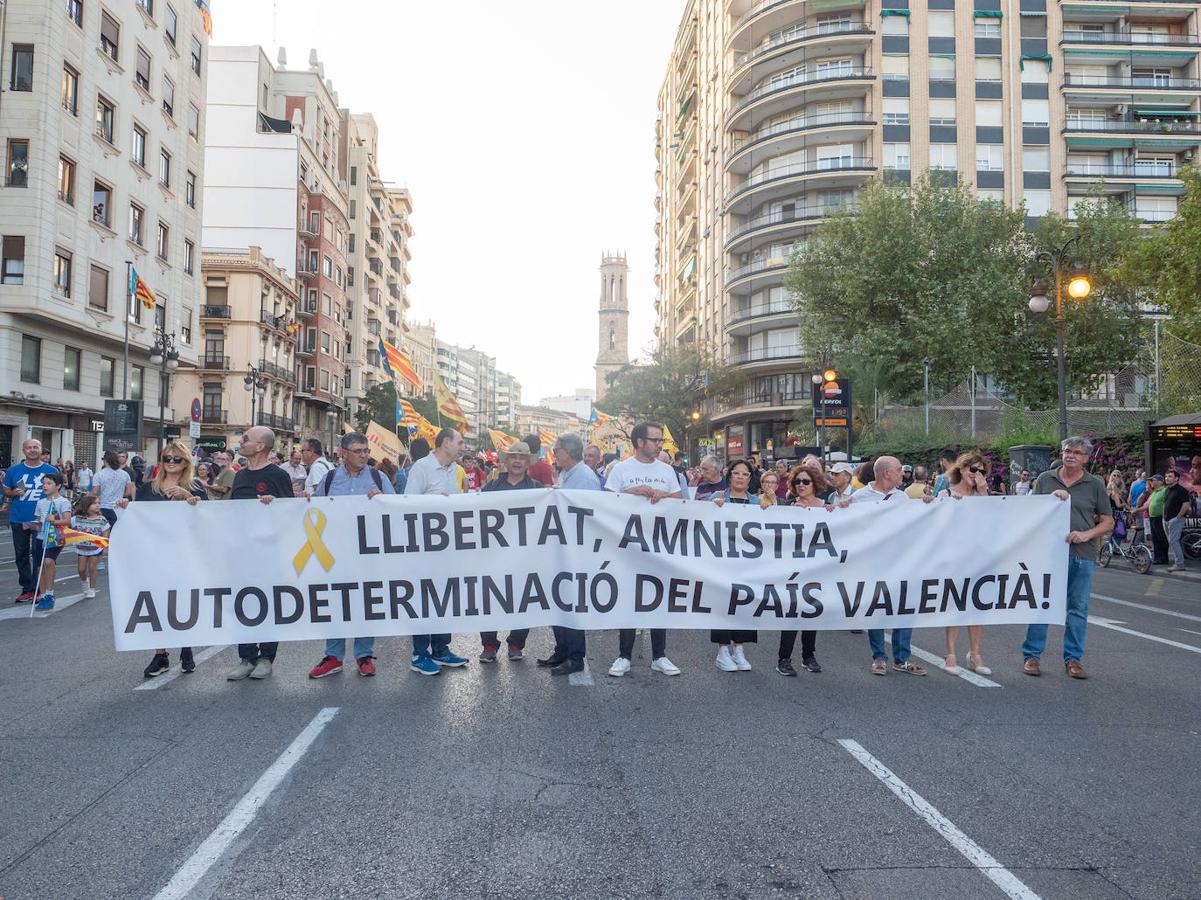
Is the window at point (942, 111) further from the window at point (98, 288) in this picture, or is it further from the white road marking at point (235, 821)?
the white road marking at point (235, 821)

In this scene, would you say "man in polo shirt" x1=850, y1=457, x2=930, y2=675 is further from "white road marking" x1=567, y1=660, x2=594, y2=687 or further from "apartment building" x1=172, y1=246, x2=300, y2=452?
"apartment building" x1=172, y1=246, x2=300, y2=452

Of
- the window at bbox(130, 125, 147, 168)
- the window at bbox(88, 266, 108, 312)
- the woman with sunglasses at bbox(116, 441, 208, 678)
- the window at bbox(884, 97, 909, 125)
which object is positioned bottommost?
the woman with sunglasses at bbox(116, 441, 208, 678)

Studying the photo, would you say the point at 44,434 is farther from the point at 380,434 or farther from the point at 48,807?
the point at 48,807

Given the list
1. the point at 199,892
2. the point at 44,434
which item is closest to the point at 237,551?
the point at 199,892

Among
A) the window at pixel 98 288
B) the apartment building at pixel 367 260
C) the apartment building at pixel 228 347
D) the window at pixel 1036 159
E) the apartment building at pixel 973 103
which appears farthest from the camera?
A: the apartment building at pixel 367 260

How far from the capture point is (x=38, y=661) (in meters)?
7.37

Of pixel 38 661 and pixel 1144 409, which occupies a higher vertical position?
pixel 1144 409

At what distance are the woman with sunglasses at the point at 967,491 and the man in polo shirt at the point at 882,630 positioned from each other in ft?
0.92

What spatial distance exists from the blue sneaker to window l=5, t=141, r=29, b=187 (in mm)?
27087

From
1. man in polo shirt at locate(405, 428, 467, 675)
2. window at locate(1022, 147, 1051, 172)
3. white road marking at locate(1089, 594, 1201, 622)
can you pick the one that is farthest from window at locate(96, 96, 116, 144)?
window at locate(1022, 147, 1051, 172)

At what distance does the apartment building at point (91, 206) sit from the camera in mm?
26625

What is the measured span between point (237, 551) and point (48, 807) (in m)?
2.75

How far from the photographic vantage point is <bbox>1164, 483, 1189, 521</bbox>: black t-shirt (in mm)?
15945

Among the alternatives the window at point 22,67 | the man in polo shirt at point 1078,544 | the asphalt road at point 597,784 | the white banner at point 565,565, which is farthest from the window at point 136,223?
the man in polo shirt at point 1078,544
